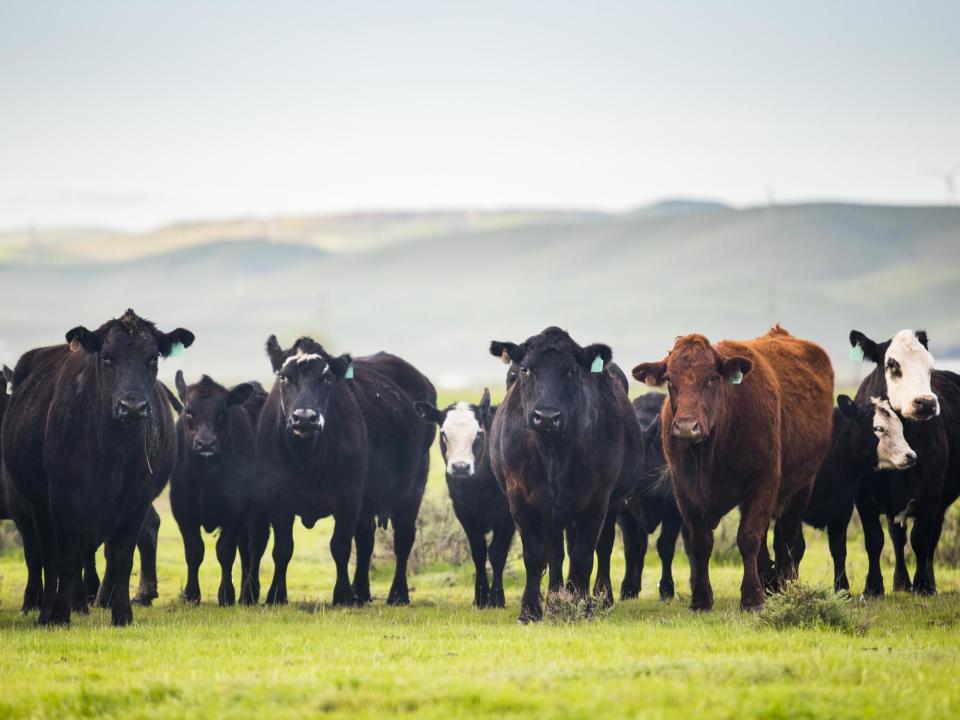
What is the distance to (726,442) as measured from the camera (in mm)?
12805

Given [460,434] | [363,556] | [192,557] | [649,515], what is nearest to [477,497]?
[460,434]

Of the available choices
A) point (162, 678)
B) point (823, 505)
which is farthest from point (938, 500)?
point (162, 678)

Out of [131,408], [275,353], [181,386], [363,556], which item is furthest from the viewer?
[181,386]

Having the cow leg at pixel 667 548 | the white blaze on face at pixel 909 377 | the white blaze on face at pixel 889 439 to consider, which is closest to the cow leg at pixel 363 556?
the cow leg at pixel 667 548

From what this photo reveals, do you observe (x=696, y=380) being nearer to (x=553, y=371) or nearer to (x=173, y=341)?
(x=553, y=371)

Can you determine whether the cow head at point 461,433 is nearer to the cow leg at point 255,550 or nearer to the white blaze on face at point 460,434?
the white blaze on face at point 460,434

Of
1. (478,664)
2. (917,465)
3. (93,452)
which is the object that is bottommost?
(478,664)

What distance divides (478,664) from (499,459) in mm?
4322

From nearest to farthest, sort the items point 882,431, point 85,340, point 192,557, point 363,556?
point 85,340, point 882,431, point 192,557, point 363,556

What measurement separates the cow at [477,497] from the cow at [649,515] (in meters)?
1.43

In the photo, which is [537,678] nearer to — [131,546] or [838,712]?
[838,712]

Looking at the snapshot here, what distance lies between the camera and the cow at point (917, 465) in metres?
14.6

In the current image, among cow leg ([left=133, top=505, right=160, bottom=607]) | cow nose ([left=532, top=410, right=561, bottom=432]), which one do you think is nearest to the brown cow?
cow nose ([left=532, top=410, right=561, bottom=432])

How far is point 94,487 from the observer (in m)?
12.5
